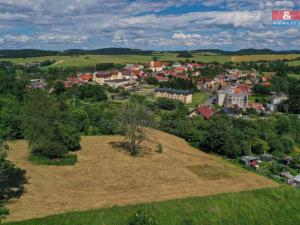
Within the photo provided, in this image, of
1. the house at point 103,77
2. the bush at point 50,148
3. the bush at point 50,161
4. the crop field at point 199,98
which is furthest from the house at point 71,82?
the bush at point 50,161

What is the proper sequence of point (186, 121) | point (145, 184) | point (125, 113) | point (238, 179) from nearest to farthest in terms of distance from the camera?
point (145, 184)
point (238, 179)
point (125, 113)
point (186, 121)

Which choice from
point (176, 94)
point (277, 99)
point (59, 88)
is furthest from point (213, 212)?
point (59, 88)

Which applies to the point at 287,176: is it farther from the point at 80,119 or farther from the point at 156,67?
the point at 156,67

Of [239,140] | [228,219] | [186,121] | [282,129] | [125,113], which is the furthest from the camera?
[282,129]

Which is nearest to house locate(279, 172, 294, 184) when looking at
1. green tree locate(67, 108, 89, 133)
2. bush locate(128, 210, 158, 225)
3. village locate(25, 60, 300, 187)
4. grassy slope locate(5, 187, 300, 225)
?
village locate(25, 60, 300, 187)

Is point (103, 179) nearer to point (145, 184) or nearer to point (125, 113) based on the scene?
point (145, 184)

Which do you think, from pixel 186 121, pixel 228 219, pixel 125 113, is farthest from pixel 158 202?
pixel 186 121

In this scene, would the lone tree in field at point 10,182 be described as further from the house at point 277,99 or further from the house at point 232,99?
the house at point 277,99
